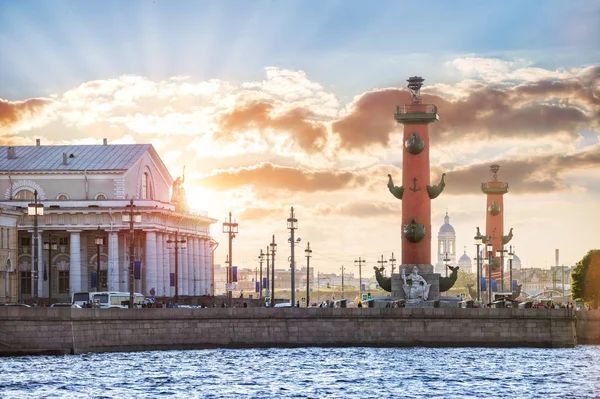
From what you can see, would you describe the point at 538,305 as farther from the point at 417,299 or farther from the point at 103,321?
the point at 103,321

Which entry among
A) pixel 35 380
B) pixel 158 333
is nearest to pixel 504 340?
pixel 158 333

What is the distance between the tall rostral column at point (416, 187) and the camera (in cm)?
8256

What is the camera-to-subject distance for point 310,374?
2436 inches

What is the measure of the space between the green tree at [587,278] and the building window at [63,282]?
4094 centimetres

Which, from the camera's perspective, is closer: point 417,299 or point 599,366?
point 599,366

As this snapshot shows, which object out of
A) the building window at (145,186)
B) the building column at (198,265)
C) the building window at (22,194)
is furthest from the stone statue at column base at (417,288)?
the building column at (198,265)

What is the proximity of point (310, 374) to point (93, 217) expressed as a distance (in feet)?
173

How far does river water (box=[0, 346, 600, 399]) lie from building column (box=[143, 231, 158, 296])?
1478 inches

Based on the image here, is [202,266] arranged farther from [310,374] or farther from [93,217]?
[310,374]

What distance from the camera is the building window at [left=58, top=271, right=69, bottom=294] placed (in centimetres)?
11181

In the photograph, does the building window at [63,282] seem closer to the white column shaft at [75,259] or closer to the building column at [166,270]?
the white column shaft at [75,259]

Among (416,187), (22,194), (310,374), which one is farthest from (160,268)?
(310,374)

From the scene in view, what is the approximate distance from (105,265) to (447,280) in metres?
36.9

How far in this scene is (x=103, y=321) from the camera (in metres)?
69.9
